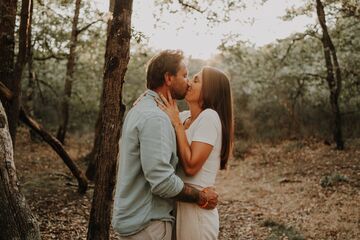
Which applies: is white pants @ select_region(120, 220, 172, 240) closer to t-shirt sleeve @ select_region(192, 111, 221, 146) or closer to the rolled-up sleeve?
the rolled-up sleeve

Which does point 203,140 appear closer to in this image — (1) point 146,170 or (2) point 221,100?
(2) point 221,100

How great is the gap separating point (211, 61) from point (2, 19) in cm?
2761

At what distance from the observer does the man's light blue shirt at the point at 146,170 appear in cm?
275

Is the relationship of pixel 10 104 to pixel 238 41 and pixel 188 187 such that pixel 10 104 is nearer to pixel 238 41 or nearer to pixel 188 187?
pixel 188 187

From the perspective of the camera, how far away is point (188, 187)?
2.99 metres

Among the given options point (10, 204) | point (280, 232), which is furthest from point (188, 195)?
point (280, 232)

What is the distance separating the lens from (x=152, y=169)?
8.98 feet

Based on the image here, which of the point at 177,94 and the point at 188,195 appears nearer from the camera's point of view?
the point at 188,195

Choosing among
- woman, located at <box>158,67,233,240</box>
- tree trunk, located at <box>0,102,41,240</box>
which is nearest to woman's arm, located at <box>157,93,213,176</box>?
woman, located at <box>158,67,233,240</box>

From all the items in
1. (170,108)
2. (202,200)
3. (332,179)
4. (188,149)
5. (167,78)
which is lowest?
(332,179)

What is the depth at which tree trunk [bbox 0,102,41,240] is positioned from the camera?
3713 millimetres

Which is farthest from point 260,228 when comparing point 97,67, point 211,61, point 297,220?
point 211,61

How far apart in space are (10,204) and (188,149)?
1.70 meters

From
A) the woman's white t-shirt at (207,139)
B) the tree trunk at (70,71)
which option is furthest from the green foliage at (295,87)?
the woman's white t-shirt at (207,139)
